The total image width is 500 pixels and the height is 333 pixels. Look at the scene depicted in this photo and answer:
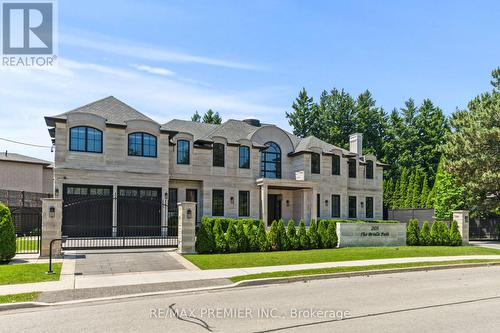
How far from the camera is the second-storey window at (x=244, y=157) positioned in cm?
3083

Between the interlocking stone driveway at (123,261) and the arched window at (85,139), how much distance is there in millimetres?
8326

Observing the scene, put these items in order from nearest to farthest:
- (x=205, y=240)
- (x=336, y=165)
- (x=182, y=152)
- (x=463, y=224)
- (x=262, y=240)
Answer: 1. (x=205, y=240)
2. (x=262, y=240)
3. (x=463, y=224)
4. (x=182, y=152)
5. (x=336, y=165)

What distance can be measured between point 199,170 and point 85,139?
7796 millimetres

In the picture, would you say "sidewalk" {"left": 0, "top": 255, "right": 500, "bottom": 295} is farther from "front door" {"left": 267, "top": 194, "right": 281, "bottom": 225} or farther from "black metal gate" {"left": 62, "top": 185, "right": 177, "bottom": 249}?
"front door" {"left": 267, "top": 194, "right": 281, "bottom": 225}

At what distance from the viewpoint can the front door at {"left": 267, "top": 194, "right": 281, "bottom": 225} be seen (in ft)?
111

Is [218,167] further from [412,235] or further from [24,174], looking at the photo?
[24,174]

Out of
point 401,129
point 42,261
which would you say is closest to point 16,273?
point 42,261

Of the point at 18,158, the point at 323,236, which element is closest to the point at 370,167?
the point at 323,236

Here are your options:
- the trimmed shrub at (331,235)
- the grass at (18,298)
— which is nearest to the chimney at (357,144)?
the trimmed shrub at (331,235)

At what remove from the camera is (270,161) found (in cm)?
3325

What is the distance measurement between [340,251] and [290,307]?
10947 mm

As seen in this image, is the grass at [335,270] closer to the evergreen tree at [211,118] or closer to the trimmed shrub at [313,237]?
the trimmed shrub at [313,237]

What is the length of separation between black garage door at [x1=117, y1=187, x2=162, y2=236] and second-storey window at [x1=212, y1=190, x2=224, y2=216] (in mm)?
4559

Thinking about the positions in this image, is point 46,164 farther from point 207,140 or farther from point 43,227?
point 43,227
